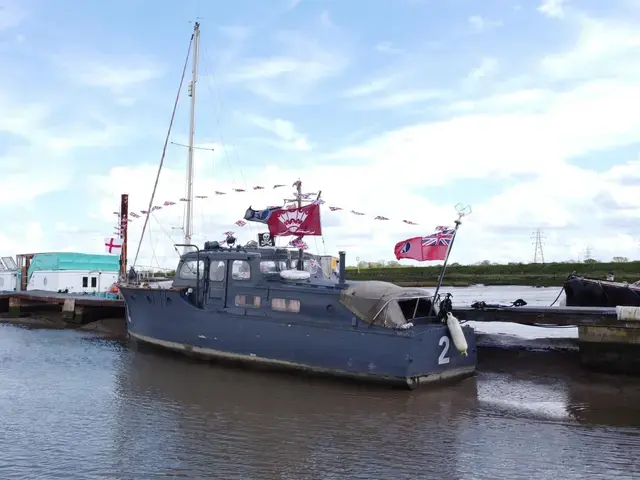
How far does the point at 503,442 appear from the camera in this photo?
896cm

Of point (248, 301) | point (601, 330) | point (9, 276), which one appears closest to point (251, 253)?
point (248, 301)

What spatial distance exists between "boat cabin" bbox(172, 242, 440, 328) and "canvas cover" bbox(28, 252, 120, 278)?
1869 centimetres

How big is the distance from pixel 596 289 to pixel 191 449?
1232 cm

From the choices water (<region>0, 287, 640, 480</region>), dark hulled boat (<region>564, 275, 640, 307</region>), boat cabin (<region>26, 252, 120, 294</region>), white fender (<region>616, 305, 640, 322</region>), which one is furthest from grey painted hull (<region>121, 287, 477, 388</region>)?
boat cabin (<region>26, 252, 120, 294</region>)

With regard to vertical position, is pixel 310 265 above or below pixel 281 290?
above

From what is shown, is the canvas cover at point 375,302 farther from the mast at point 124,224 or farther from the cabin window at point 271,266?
the mast at point 124,224

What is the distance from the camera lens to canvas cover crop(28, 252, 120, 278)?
3312cm

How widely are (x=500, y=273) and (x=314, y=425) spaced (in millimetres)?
76624

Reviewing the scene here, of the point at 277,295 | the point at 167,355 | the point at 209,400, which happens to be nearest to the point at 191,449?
the point at 209,400

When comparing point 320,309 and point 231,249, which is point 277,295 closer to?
point 320,309

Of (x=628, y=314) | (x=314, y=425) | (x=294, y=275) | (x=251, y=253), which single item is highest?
(x=251, y=253)

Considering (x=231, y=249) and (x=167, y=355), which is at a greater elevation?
(x=231, y=249)

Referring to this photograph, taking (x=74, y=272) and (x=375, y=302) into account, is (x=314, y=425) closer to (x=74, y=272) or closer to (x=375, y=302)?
(x=375, y=302)

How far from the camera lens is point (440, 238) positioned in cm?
1306
